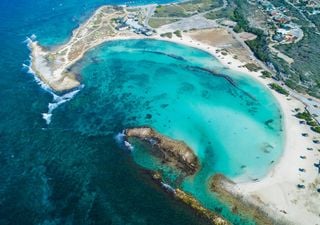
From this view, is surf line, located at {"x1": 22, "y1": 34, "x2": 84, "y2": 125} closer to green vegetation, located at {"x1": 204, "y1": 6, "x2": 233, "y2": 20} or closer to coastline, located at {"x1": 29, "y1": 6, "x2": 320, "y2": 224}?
coastline, located at {"x1": 29, "y1": 6, "x2": 320, "y2": 224}

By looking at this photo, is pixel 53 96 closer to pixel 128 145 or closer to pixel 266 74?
pixel 128 145

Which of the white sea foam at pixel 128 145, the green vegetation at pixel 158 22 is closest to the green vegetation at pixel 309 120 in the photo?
the white sea foam at pixel 128 145

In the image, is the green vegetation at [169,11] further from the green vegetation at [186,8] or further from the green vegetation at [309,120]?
the green vegetation at [309,120]

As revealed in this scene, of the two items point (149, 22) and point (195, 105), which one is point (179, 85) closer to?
point (195, 105)

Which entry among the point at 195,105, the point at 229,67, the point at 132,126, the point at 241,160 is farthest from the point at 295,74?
the point at 132,126

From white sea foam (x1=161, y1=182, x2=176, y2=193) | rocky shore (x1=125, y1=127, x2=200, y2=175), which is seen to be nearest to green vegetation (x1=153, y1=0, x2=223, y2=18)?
rocky shore (x1=125, y1=127, x2=200, y2=175)

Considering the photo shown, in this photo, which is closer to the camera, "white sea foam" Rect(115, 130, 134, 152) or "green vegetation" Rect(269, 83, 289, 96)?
"white sea foam" Rect(115, 130, 134, 152)
